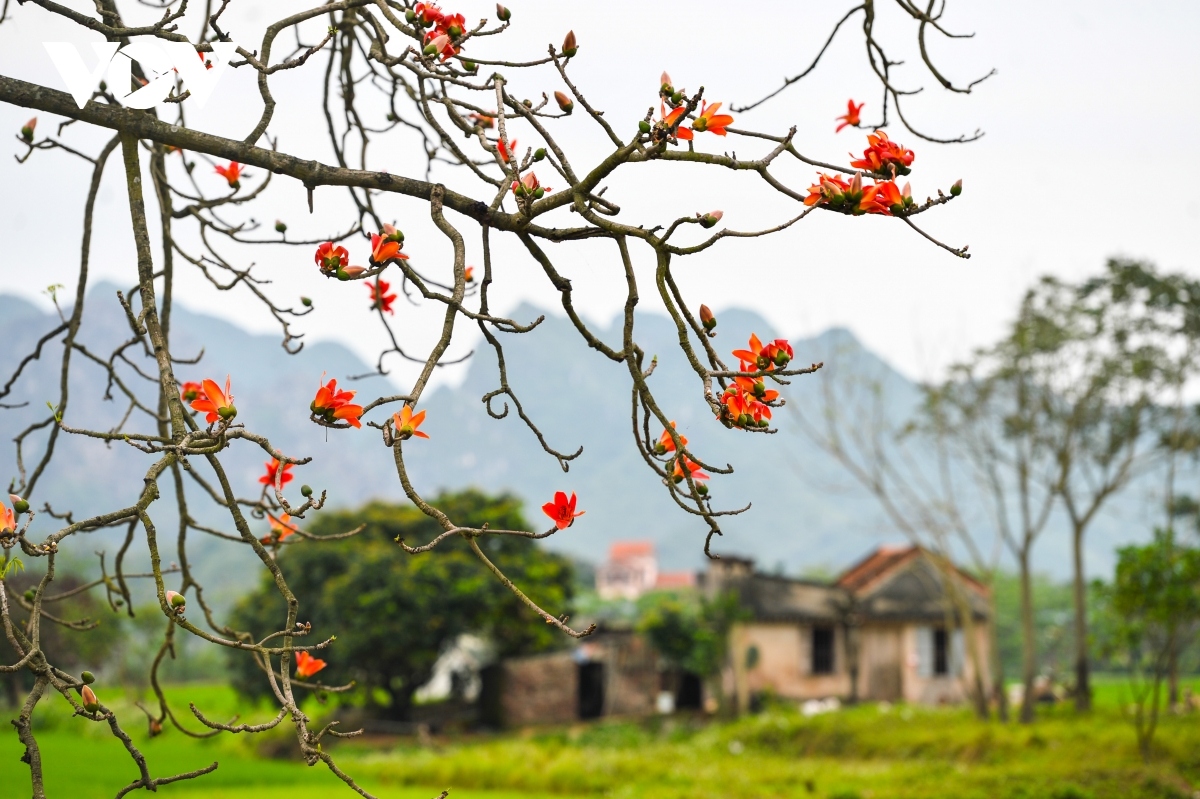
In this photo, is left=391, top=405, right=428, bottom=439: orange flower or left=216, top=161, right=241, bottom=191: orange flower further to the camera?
left=216, top=161, right=241, bottom=191: orange flower

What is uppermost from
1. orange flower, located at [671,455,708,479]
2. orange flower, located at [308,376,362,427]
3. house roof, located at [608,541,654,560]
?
house roof, located at [608,541,654,560]

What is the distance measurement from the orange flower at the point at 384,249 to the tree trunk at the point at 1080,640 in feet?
42.0

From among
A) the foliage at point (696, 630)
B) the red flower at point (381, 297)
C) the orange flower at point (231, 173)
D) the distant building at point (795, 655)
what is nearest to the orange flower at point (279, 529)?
the red flower at point (381, 297)

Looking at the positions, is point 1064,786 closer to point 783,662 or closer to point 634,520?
point 783,662

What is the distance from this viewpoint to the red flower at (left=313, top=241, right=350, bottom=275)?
73.5 inches

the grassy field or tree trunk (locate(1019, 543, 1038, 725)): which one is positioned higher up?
tree trunk (locate(1019, 543, 1038, 725))

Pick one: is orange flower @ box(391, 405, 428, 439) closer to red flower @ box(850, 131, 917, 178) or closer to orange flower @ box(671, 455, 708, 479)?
orange flower @ box(671, 455, 708, 479)

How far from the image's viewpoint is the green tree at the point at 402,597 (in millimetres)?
14781

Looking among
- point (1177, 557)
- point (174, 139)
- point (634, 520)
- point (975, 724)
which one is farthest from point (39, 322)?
point (634, 520)

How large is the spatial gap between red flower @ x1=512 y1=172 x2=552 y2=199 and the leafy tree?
8982mm

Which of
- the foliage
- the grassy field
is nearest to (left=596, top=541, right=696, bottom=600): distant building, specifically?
the foliage

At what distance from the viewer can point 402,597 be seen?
48.8ft

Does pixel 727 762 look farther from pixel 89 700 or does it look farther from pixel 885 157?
pixel 89 700

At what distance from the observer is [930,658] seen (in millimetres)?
18547
